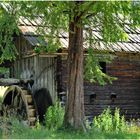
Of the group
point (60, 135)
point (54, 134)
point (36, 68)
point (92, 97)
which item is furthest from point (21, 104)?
point (60, 135)

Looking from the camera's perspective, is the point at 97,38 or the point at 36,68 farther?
the point at 36,68

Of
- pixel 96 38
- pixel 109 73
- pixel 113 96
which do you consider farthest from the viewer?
pixel 113 96

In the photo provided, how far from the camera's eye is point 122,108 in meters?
16.9

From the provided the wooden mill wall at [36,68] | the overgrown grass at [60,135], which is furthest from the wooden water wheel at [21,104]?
the overgrown grass at [60,135]

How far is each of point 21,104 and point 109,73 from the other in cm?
379

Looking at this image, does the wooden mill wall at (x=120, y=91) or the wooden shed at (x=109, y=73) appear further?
the wooden mill wall at (x=120, y=91)

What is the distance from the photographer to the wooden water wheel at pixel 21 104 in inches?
629

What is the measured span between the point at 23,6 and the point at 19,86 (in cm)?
704

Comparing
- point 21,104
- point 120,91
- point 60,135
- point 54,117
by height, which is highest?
point 120,91

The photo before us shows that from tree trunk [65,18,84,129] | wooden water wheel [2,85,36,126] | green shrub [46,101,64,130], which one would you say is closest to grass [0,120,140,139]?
tree trunk [65,18,84,129]

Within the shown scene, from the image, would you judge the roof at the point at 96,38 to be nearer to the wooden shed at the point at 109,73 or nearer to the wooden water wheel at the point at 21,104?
the wooden shed at the point at 109,73

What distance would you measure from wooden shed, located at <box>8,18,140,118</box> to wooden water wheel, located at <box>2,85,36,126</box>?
79cm

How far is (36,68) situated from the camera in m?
17.8

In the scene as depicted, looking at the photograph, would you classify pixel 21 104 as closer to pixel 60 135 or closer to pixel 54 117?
pixel 54 117
